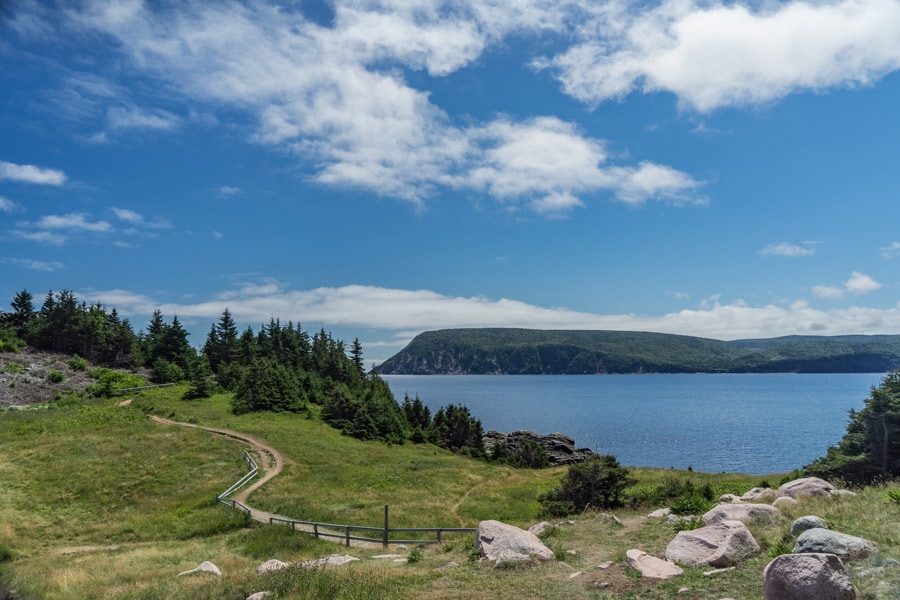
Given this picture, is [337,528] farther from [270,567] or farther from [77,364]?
[77,364]

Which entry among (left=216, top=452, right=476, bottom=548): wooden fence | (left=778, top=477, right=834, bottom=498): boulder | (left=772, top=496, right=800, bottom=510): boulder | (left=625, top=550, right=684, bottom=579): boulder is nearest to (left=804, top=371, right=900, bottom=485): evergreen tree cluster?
(left=778, top=477, right=834, bottom=498): boulder

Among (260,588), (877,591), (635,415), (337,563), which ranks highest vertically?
(877,591)

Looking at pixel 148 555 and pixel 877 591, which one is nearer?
pixel 877 591

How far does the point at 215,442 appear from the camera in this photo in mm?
49094

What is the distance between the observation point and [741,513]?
16.1m

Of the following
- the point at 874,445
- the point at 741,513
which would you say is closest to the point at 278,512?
the point at 741,513

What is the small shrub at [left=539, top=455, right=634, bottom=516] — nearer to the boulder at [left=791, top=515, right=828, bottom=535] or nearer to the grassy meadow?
the grassy meadow

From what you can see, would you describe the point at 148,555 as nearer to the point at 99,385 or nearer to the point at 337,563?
the point at 337,563

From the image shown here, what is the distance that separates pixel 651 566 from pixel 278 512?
24.2 metres

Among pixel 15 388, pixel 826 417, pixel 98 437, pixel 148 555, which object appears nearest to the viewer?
pixel 148 555

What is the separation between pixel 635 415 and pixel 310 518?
119969 millimetres

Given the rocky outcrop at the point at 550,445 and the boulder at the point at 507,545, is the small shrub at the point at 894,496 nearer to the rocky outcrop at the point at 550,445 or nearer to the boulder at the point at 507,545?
the boulder at the point at 507,545

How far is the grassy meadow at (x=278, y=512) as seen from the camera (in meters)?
12.7

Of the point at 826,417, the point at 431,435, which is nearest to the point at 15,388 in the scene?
the point at 431,435
